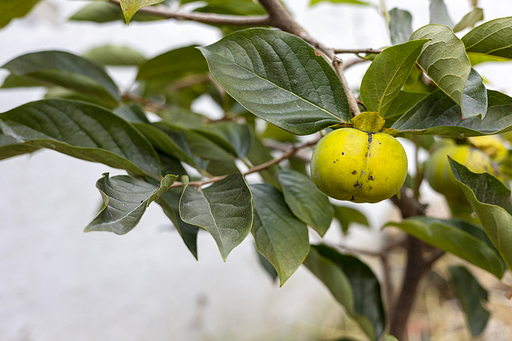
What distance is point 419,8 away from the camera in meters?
1.81

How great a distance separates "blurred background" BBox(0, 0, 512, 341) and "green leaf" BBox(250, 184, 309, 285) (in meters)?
0.59

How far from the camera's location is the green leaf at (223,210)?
9.2 inches

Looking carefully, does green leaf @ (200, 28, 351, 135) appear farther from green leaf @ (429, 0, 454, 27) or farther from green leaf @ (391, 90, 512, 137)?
green leaf @ (429, 0, 454, 27)

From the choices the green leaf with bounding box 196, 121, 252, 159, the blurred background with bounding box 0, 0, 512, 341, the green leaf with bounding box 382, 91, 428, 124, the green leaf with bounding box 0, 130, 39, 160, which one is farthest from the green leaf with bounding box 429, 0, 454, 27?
the blurred background with bounding box 0, 0, 512, 341

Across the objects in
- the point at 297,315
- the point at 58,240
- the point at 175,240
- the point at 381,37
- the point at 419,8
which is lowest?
the point at 297,315

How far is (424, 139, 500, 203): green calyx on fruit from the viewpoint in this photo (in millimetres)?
420

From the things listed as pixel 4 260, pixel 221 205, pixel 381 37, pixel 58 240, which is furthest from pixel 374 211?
→ pixel 221 205

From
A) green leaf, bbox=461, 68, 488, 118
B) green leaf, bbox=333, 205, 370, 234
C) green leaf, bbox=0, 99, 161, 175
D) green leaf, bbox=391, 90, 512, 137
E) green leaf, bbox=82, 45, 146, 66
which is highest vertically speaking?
green leaf, bbox=461, 68, 488, 118

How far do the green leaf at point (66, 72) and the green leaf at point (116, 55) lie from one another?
23cm

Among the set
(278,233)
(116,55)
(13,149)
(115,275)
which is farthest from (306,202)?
(115,275)

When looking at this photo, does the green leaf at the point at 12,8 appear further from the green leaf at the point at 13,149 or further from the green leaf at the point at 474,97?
the green leaf at the point at 474,97

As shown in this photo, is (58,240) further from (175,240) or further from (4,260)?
(175,240)

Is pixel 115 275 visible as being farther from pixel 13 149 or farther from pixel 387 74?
pixel 387 74

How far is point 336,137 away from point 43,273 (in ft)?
3.71
